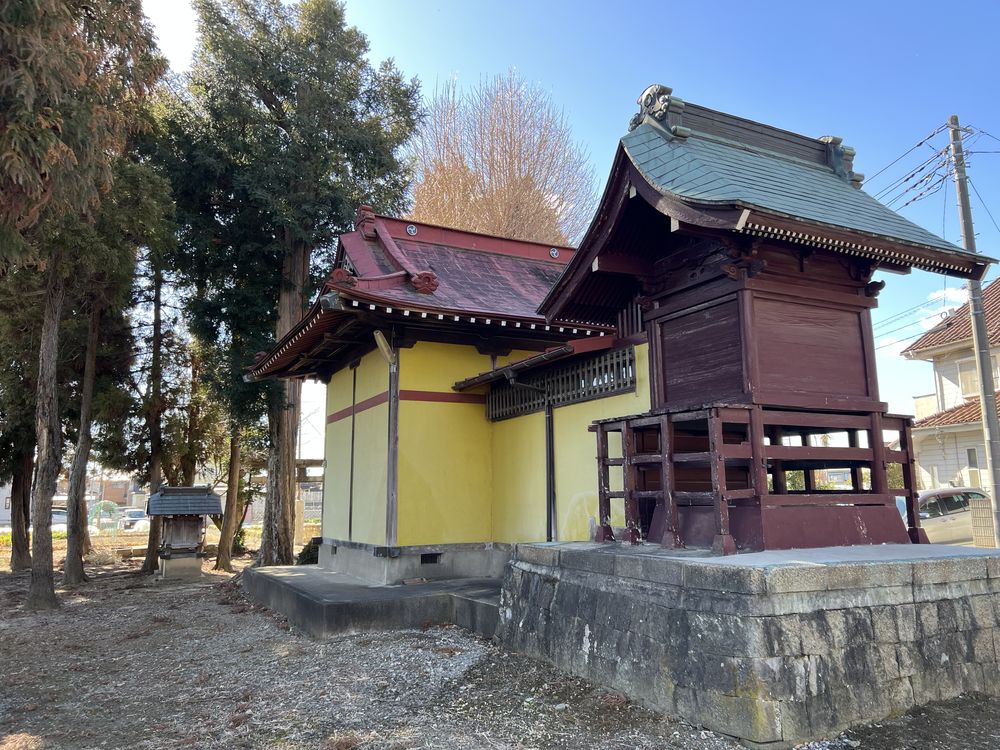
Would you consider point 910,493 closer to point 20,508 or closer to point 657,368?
point 657,368

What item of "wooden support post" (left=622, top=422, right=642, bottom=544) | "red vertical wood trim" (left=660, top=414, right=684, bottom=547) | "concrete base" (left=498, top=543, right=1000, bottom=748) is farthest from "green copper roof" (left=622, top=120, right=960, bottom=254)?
"concrete base" (left=498, top=543, right=1000, bottom=748)

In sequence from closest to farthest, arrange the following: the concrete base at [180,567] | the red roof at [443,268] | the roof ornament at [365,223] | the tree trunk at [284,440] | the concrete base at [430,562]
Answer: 1. the red roof at [443,268]
2. the concrete base at [430,562]
3. the roof ornament at [365,223]
4. the tree trunk at [284,440]
5. the concrete base at [180,567]

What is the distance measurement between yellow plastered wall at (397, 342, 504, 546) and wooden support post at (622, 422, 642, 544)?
149 inches

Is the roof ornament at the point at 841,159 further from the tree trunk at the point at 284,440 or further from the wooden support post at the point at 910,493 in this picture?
the tree trunk at the point at 284,440

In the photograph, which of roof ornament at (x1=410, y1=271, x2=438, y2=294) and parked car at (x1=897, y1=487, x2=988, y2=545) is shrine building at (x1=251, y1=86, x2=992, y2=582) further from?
parked car at (x1=897, y1=487, x2=988, y2=545)

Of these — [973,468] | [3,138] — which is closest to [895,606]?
[3,138]

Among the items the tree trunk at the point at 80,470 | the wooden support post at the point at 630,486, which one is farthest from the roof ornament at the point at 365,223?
the tree trunk at the point at 80,470

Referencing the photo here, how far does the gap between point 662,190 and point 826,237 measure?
1251mm

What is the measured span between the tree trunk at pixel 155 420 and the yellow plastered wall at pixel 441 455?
9.09 m

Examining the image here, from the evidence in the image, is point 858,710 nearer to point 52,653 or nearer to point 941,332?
point 52,653

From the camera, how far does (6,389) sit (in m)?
14.5

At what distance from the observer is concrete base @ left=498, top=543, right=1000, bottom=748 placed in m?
3.82

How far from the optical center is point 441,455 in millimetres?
9078

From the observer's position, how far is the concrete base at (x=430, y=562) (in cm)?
860
